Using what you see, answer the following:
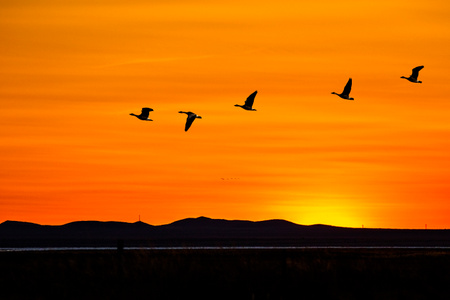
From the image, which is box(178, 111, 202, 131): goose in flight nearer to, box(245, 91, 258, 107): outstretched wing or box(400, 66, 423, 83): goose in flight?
box(245, 91, 258, 107): outstretched wing

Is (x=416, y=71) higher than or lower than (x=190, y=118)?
higher

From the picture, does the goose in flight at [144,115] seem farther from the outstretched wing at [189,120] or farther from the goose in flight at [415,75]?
the goose in flight at [415,75]

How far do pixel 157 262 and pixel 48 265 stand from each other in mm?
4992

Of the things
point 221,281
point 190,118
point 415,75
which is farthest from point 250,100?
point 221,281

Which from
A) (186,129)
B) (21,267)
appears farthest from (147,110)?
Result: (21,267)

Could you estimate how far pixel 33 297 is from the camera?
33562mm

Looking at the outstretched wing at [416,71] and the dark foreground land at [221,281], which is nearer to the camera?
the dark foreground land at [221,281]

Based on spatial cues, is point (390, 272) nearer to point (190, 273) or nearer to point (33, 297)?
point (190, 273)

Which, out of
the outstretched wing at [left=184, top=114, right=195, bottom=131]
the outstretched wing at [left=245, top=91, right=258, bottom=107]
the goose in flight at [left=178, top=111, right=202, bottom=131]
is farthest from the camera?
the outstretched wing at [left=245, top=91, right=258, bottom=107]

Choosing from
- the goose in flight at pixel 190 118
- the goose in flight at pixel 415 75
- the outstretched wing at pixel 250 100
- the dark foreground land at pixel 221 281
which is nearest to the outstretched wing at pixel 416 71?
the goose in flight at pixel 415 75

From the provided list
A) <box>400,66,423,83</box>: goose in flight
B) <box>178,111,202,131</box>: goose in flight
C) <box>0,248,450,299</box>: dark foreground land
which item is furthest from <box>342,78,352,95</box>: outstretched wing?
<box>0,248,450,299</box>: dark foreground land

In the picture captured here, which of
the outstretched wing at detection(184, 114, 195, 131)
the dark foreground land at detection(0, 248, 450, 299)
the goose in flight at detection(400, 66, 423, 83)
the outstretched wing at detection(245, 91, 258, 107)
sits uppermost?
the goose in flight at detection(400, 66, 423, 83)

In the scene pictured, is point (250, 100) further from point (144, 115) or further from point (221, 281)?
point (221, 281)

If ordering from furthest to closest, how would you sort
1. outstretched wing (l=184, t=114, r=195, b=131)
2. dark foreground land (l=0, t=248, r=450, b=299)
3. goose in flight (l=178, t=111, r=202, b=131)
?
goose in flight (l=178, t=111, r=202, b=131)
outstretched wing (l=184, t=114, r=195, b=131)
dark foreground land (l=0, t=248, r=450, b=299)
